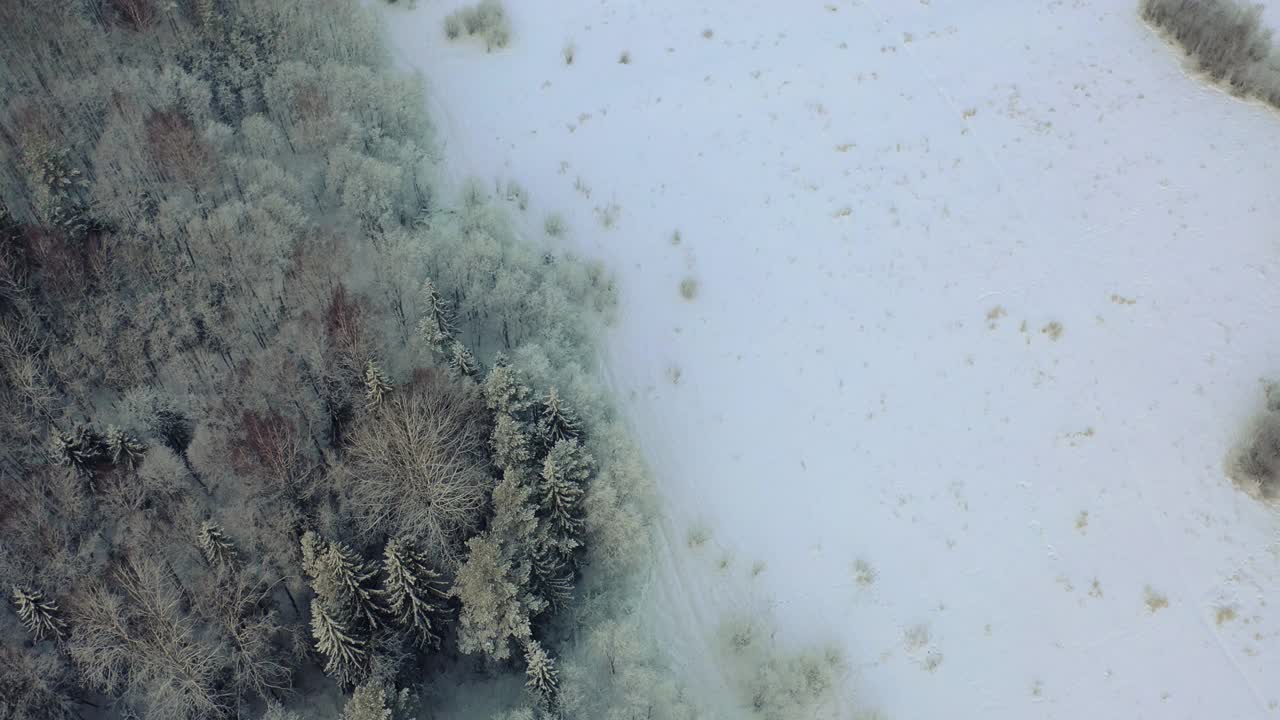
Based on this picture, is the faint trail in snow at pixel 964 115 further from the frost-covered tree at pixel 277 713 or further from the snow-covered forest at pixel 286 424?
the frost-covered tree at pixel 277 713

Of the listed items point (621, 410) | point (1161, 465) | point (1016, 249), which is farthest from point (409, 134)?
point (1161, 465)

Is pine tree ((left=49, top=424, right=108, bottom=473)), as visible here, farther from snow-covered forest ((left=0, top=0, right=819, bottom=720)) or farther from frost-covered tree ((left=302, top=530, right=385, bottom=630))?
frost-covered tree ((left=302, top=530, right=385, bottom=630))

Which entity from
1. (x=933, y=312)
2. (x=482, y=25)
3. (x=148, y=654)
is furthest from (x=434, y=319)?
(x=482, y=25)

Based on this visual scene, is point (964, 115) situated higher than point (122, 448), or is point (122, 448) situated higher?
point (964, 115)

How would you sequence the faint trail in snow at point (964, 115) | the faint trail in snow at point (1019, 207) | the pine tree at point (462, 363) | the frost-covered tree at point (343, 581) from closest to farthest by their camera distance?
the frost-covered tree at point (343, 581) < the faint trail in snow at point (1019, 207) < the pine tree at point (462, 363) < the faint trail in snow at point (964, 115)

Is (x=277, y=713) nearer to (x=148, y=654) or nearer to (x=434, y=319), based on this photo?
(x=148, y=654)

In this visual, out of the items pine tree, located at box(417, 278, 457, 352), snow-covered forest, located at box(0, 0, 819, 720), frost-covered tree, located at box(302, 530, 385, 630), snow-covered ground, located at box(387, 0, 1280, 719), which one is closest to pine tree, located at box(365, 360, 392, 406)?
snow-covered forest, located at box(0, 0, 819, 720)

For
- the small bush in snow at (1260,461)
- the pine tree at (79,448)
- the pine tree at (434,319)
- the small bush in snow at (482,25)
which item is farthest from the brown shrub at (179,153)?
the small bush in snow at (1260,461)
